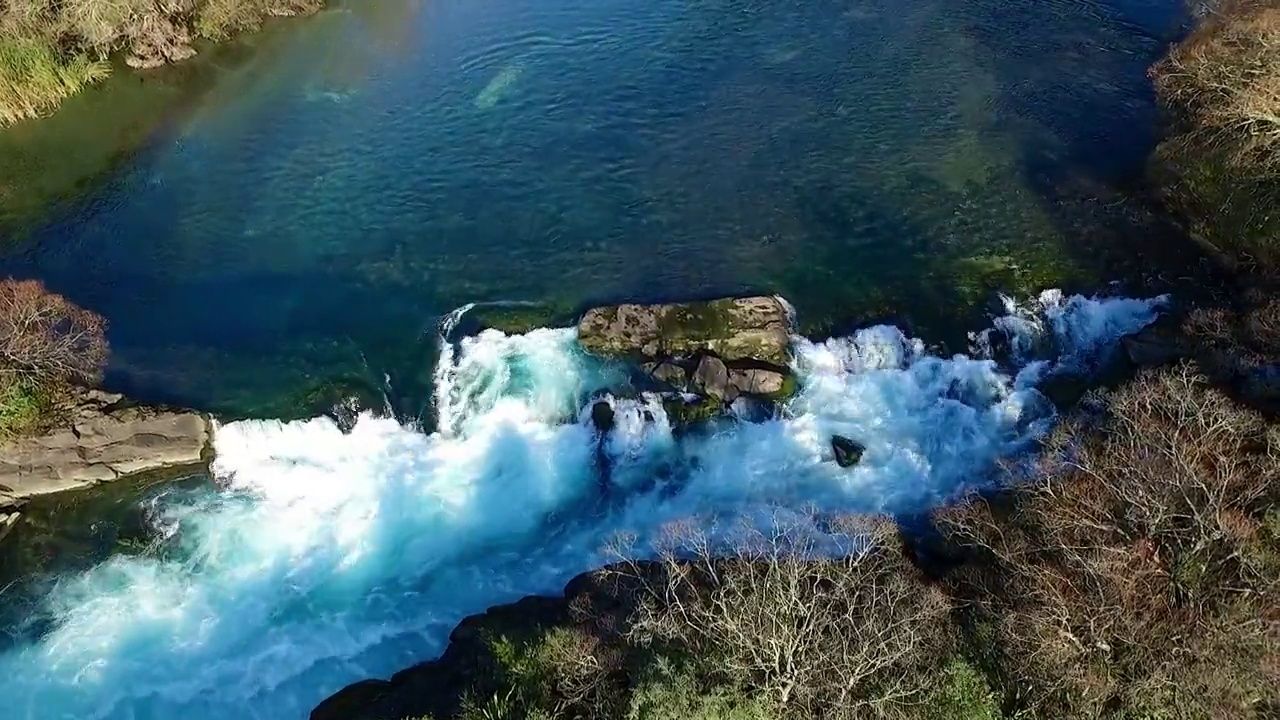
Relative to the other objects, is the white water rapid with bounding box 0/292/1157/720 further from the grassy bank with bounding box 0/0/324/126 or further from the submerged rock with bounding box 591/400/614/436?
the grassy bank with bounding box 0/0/324/126

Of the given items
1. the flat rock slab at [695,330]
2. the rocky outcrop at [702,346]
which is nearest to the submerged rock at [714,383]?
the rocky outcrop at [702,346]

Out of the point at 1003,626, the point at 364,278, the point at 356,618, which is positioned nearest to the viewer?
the point at 1003,626

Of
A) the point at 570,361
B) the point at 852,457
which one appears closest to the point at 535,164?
the point at 570,361

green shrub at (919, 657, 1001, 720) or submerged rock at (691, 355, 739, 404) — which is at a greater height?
submerged rock at (691, 355, 739, 404)

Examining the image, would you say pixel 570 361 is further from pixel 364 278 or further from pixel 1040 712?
pixel 1040 712

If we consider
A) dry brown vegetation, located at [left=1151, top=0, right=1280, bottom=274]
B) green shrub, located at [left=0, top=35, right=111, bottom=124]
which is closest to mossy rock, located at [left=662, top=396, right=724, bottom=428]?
dry brown vegetation, located at [left=1151, top=0, right=1280, bottom=274]

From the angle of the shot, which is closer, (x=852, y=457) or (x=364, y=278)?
(x=852, y=457)

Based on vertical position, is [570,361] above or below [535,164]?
below
